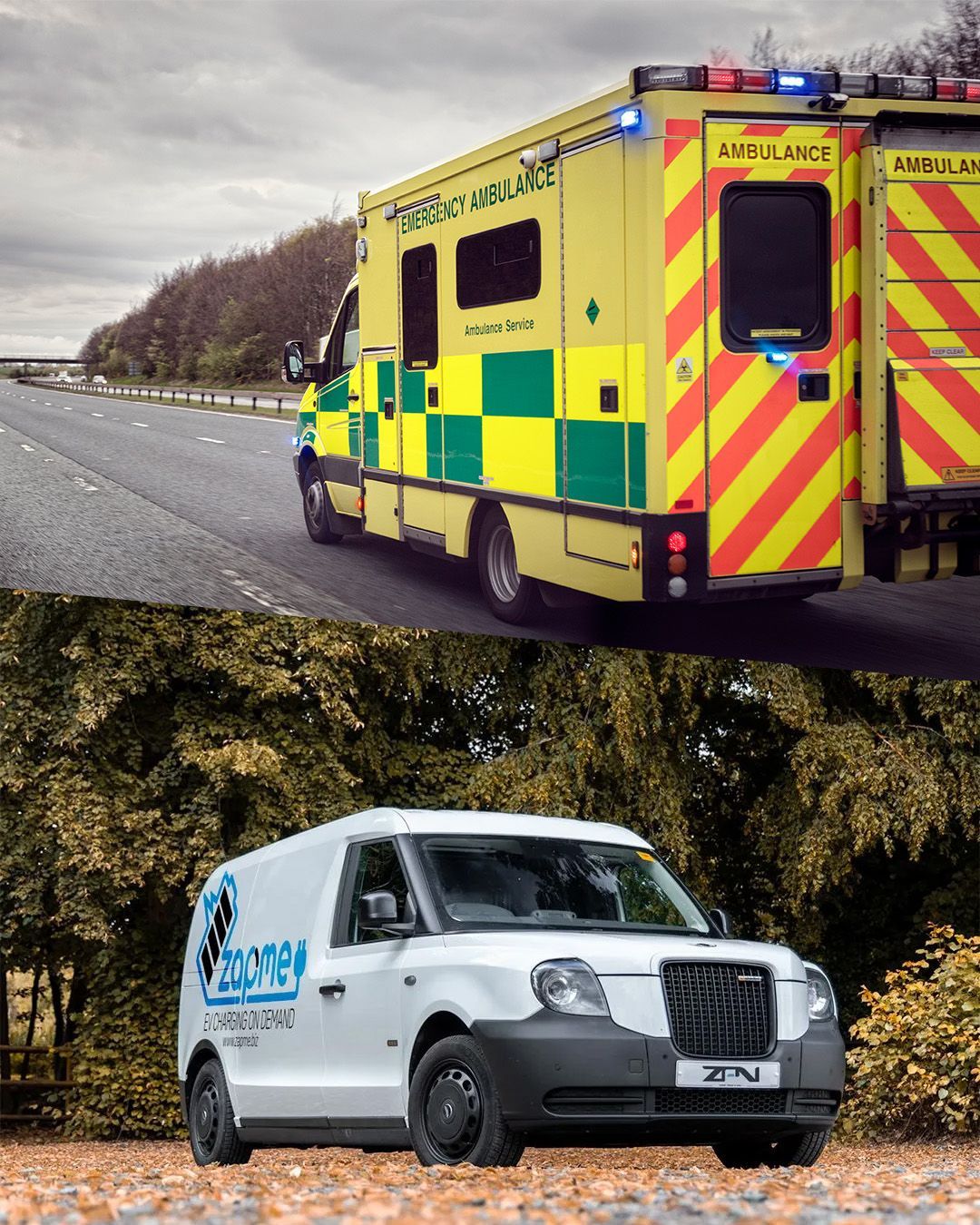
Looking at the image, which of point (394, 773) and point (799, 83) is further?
point (394, 773)

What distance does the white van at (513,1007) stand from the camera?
663 centimetres

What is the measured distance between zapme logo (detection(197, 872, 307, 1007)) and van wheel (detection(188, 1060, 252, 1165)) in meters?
0.46

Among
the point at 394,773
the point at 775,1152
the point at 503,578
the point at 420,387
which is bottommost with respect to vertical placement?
the point at 394,773

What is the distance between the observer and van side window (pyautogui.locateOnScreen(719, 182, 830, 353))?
7.36m

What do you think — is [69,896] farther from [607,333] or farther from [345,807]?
[607,333]

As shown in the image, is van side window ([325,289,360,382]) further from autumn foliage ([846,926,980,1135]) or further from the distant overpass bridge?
autumn foliage ([846,926,980,1135])

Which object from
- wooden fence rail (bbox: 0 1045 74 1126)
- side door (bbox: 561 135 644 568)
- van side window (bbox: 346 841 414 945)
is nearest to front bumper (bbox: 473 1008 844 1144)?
van side window (bbox: 346 841 414 945)

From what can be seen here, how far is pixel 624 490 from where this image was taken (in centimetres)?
730

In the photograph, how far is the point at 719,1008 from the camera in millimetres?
7047

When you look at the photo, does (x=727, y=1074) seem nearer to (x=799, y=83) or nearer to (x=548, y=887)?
(x=548, y=887)

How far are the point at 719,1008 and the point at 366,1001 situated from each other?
5.67ft

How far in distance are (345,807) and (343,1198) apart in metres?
15.6

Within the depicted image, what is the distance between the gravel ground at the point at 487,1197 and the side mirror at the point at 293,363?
3912 millimetres

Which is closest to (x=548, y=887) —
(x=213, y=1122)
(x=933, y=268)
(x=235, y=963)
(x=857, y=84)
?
(x=235, y=963)
